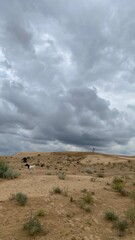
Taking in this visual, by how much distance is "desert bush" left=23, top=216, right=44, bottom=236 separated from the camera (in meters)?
11.6

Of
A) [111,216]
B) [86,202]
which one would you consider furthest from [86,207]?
[111,216]

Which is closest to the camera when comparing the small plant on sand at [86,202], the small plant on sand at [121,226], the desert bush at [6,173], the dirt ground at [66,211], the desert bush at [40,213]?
the dirt ground at [66,211]

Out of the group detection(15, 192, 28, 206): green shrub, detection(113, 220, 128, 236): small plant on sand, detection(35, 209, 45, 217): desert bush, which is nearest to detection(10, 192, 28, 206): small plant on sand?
detection(15, 192, 28, 206): green shrub

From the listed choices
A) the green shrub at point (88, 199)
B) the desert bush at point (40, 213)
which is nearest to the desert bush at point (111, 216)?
the green shrub at point (88, 199)

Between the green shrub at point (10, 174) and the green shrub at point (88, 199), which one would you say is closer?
the green shrub at point (88, 199)

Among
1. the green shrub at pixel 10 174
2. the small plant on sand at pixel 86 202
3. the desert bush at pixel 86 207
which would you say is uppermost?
the green shrub at pixel 10 174

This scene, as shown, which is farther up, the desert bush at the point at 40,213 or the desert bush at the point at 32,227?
the desert bush at the point at 40,213

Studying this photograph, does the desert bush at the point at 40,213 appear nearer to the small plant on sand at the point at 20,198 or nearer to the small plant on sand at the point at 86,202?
the small plant on sand at the point at 20,198

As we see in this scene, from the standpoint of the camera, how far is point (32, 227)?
11.7 metres

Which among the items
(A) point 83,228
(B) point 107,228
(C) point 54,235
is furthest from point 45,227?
(B) point 107,228

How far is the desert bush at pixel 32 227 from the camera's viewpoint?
11573 mm

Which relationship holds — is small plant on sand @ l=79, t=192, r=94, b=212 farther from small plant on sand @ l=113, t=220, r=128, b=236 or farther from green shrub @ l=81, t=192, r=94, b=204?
small plant on sand @ l=113, t=220, r=128, b=236

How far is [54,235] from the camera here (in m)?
11.7

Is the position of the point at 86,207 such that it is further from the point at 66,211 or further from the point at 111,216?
the point at 111,216
